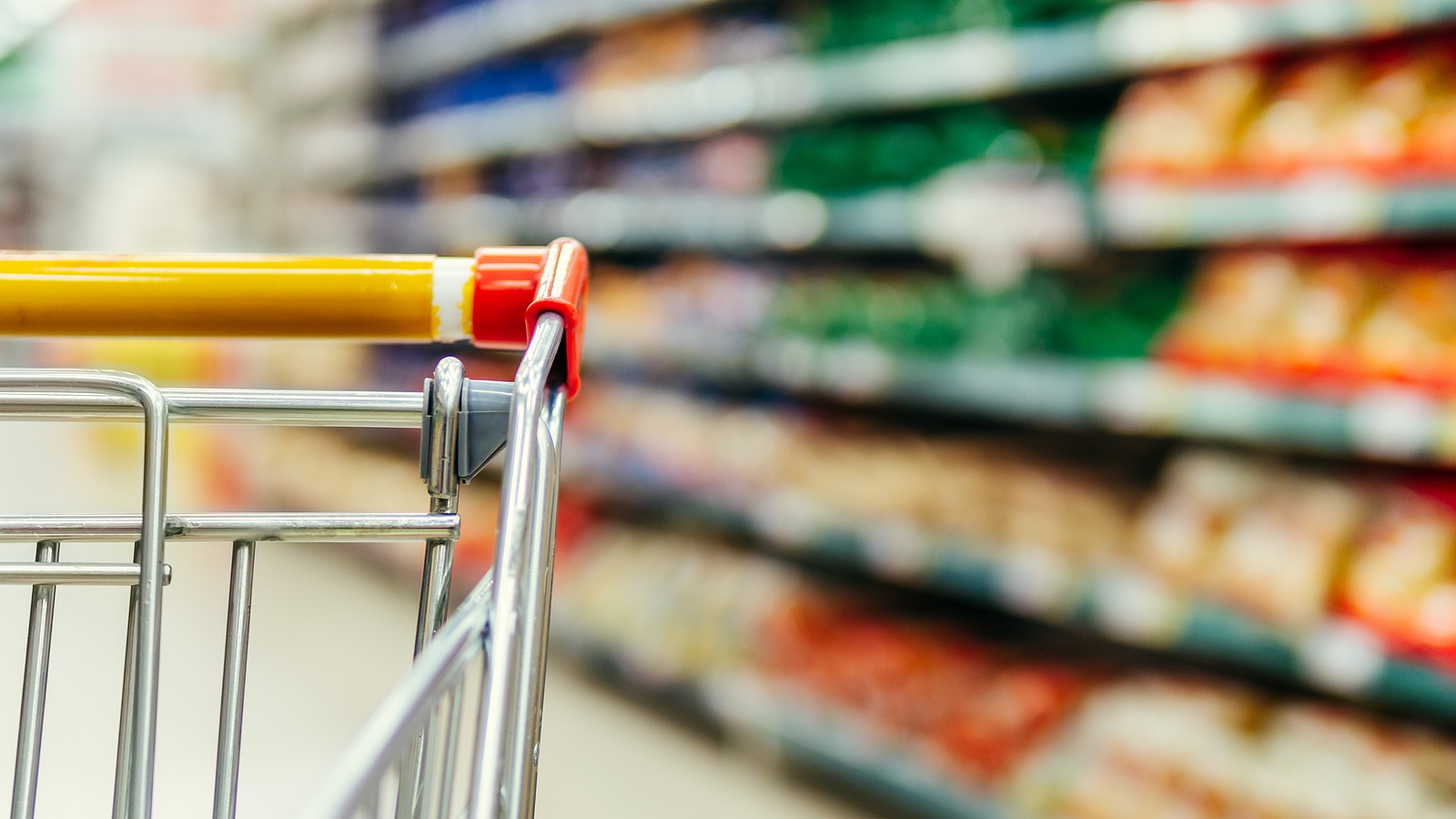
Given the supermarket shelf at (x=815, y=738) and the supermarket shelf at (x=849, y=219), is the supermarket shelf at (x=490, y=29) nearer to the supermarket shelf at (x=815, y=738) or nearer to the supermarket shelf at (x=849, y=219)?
the supermarket shelf at (x=849, y=219)

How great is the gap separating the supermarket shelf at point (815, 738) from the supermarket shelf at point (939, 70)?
1.32 meters

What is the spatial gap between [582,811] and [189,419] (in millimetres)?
1976

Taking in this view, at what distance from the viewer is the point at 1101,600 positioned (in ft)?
6.68

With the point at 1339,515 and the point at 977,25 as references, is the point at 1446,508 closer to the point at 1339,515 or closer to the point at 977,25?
the point at 1339,515

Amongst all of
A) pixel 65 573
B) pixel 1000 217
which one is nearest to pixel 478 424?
pixel 65 573

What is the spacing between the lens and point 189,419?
73 centimetres

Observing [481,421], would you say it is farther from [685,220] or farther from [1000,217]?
[685,220]

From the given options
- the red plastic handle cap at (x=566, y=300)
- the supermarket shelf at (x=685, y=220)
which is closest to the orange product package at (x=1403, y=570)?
the supermarket shelf at (x=685, y=220)

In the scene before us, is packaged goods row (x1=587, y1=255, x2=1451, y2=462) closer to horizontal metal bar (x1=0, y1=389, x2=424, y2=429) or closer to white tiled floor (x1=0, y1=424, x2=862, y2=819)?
white tiled floor (x1=0, y1=424, x2=862, y2=819)

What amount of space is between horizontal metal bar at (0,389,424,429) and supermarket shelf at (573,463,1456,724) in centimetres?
148

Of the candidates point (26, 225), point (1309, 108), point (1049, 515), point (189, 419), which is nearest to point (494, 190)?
point (1049, 515)

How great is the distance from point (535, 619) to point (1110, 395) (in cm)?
160

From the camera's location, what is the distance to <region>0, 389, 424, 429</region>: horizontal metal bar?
708 mm

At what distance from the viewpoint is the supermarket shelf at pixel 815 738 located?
226cm
